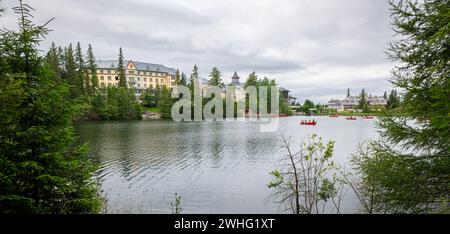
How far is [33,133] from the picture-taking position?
474 centimetres

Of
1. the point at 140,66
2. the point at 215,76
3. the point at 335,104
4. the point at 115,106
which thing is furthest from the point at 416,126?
the point at 335,104

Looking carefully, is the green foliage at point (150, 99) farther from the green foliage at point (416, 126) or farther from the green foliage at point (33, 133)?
the green foliage at point (416, 126)

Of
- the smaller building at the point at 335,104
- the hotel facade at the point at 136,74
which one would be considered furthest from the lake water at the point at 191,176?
the smaller building at the point at 335,104

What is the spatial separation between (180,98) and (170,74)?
151ft

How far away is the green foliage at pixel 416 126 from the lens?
250 inches

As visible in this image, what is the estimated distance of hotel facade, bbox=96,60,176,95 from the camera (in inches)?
3989

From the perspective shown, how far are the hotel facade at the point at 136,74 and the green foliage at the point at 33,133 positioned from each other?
95.4 meters

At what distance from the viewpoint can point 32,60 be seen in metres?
5.07

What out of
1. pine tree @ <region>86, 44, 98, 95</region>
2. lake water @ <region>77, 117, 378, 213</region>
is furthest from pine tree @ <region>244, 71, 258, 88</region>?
lake water @ <region>77, 117, 378, 213</region>

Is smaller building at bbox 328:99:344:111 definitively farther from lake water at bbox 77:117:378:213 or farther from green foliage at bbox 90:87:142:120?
lake water at bbox 77:117:378:213

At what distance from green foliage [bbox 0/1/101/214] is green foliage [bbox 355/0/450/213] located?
7410mm

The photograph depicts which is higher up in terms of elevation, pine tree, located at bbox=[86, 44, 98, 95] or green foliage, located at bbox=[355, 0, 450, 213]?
pine tree, located at bbox=[86, 44, 98, 95]

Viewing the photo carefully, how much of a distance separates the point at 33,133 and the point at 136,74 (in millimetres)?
107646

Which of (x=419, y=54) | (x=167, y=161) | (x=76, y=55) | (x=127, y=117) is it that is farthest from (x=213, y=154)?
(x=76, y=55)
